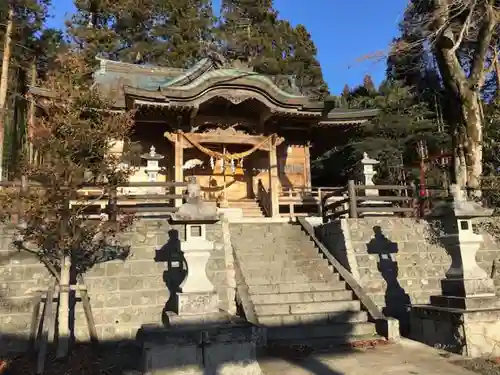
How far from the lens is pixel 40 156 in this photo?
6.89 m

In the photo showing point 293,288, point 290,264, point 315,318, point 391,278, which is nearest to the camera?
point 315,318

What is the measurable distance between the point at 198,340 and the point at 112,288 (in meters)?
3.71

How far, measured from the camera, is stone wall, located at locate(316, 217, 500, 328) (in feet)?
31.5

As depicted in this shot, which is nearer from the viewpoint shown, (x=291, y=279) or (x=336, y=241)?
(x=291, y=279)

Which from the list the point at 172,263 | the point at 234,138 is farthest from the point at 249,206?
the point at 172,263

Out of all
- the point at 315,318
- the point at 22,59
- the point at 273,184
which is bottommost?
the point at 315,318

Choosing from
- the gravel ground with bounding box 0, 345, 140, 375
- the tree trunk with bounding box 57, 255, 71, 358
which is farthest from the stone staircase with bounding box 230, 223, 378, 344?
the tree trunk with bounding box 57, 255, 71, 358

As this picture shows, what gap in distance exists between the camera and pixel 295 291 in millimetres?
8852

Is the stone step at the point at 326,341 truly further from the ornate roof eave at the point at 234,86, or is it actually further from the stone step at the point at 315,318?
the ornate roof eave at the point at 234,86

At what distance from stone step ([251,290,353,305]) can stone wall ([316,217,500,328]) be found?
1.05 m

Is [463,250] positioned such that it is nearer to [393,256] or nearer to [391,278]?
[391,278]

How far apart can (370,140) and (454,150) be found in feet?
25.6

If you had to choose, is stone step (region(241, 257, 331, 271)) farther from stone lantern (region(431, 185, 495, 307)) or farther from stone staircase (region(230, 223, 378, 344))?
stone lantern (region(431, 185, 495, 307))

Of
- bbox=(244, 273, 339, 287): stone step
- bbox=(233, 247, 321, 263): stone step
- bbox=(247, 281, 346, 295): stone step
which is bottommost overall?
bbox=(247, 281, 346, 295): stone step
